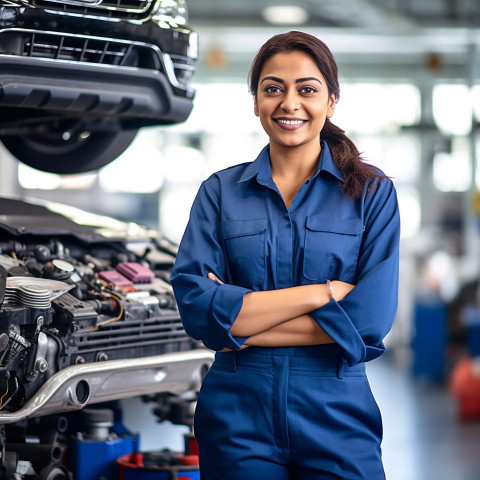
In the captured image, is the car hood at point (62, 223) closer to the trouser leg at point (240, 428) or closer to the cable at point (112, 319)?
the cable at point (112, 319)

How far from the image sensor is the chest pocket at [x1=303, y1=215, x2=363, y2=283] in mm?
1927

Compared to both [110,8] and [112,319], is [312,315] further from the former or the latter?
[110,8]

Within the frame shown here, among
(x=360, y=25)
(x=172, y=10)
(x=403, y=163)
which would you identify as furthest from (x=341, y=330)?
(x=403, y=163)

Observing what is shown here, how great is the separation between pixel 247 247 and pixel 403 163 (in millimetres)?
18453

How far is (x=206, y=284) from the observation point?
1909mm

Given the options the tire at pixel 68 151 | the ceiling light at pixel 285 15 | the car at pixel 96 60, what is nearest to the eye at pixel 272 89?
the car at pixel 96 60

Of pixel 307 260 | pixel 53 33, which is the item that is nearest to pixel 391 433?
pixel 53 33

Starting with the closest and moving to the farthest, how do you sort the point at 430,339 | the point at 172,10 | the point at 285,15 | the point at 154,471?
the point at 154,471
the point at 172,10
the point at 430,339
the point at 285,15

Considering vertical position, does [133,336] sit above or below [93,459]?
above

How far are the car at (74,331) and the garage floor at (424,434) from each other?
2329mm

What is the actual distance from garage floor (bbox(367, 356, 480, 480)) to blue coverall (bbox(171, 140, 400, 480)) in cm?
319

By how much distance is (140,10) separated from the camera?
325cm

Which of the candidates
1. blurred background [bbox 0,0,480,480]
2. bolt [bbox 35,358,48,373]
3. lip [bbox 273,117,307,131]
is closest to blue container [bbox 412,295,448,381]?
blurred background [bbox 0,0,480,480]

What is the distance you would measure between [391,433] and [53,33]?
171 inches
